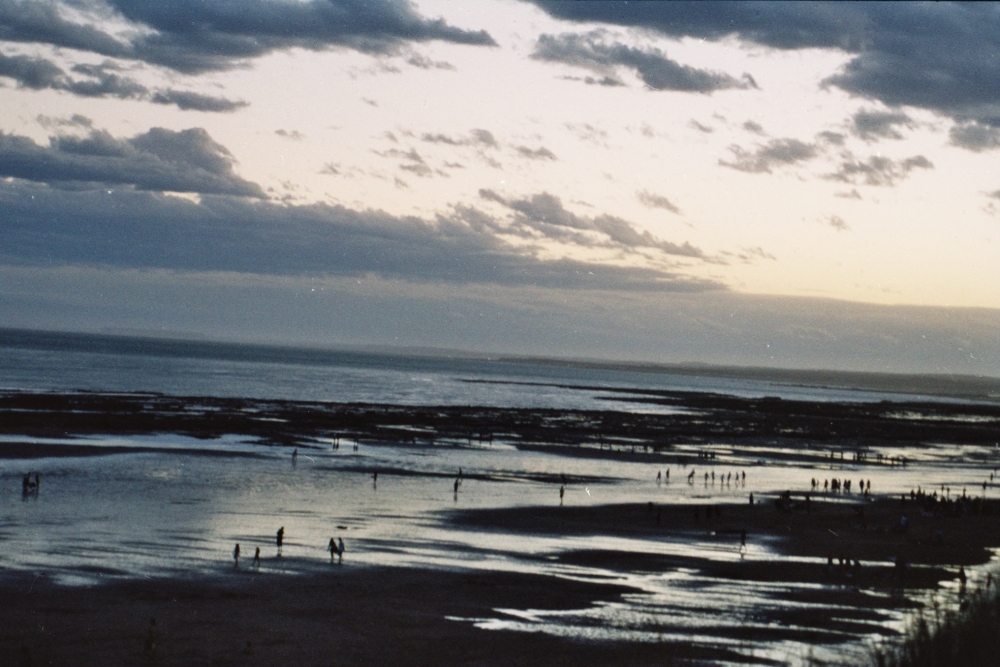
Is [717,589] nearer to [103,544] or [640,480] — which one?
[103,544]

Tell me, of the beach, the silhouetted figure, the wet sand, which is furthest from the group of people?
the silhouetted figure

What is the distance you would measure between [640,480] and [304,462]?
2129cm

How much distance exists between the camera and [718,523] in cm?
4706

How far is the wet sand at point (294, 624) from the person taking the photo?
23.4 meters

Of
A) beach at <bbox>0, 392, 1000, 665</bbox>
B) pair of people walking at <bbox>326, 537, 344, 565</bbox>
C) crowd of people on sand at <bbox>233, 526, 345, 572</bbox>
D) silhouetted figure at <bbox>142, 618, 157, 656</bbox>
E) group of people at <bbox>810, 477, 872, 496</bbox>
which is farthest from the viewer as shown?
group of people at <bbox>810, 477, 872, 496</bbox>

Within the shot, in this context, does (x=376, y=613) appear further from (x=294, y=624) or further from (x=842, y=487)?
(x=842, y=487)

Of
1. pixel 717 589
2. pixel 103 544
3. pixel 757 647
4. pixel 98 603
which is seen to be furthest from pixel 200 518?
pixel 757 647

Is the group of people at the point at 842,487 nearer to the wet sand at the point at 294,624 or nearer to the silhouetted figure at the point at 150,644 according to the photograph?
the wet sand at the point at 294,624

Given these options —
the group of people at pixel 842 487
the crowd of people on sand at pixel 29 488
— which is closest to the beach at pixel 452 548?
the crowd of people on sand at pixel 29 488

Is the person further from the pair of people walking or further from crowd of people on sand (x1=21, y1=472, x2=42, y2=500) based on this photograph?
crowd of people on sand (x1=21, y1=472, x2=42, y2=500)

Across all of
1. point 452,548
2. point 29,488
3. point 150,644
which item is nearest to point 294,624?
point 150,644

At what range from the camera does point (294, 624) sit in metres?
26.1

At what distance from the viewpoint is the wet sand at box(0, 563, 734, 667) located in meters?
23.4

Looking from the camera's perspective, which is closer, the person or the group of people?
the person
